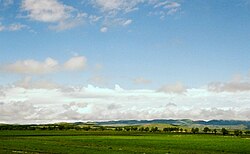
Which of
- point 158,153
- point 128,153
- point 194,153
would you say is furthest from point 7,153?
point 194,153

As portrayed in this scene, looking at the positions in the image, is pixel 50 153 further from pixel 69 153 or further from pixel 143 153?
pixel 143 153

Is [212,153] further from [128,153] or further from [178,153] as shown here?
[128,153]

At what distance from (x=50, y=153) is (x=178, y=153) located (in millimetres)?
18921

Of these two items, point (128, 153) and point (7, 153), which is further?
point (128, 153)

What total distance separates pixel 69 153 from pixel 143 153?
1091cm

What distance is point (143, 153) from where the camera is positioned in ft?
180

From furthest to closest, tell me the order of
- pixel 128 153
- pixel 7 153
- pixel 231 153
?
pixel 231 153
pixel 128 153
pixel 7 153

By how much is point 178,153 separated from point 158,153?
3.13 m

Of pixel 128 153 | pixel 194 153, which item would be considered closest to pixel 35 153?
pixel 128 153

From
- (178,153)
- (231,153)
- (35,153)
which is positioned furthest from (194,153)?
(35,153)

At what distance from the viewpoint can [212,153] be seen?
57031 millimetres

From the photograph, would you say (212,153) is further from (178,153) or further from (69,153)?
(69,153)

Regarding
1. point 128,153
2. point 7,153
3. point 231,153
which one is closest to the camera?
point 7,153

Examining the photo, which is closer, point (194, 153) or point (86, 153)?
point (86, 153)
